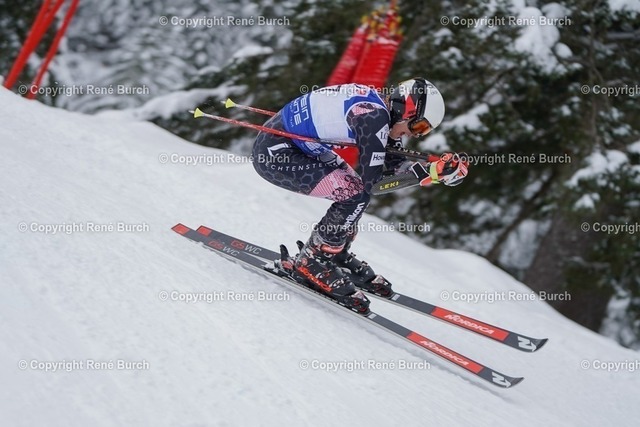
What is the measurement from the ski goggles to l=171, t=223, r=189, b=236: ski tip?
191cm

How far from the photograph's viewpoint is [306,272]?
452cm

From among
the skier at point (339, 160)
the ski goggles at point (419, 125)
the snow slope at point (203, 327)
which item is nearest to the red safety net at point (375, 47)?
the snow slope at point (203, 327)

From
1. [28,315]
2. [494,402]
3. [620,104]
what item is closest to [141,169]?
[28,315]

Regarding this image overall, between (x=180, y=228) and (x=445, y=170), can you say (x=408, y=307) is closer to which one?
(x=445, y=170)

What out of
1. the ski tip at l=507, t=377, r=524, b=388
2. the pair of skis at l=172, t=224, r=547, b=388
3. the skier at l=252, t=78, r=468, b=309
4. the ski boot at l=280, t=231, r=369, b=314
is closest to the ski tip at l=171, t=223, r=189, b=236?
the pair of skis at l=172, t=224, r=547, b=388

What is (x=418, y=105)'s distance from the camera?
4051 millimetres

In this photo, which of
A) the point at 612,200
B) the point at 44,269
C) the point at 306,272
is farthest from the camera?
the point at 612,200

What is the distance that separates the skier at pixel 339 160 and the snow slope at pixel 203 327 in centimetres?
29

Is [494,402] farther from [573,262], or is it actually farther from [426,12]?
[426,12]

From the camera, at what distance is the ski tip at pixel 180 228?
5.02m

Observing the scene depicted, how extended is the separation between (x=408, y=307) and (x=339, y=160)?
112 cm

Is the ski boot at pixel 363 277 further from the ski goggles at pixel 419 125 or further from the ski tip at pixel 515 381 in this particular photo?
the ski tip at pixel 515 381

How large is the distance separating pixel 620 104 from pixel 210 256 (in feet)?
18.4

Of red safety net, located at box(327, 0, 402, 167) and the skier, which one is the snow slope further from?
red safety net, located at box(327, 0, 402, 167)
